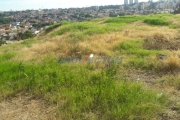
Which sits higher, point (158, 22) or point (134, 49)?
point (158, 22)

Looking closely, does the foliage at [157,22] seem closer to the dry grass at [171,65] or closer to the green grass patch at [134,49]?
the green grass patch at [134,49]

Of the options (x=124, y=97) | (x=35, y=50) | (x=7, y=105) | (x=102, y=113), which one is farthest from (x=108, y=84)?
(x=35, y=50)

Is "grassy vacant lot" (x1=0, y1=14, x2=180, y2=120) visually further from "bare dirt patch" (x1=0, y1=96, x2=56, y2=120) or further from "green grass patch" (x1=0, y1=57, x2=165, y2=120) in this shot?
"bare dirt patch" (x1=0, y1=96, x2=56, y2=120)

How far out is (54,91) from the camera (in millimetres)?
3678

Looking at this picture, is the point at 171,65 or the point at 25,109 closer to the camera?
the point at 25,109

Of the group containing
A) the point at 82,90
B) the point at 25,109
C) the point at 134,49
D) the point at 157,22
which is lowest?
the point at 25,109

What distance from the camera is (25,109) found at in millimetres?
3316

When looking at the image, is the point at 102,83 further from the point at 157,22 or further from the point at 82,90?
the point at 157,22

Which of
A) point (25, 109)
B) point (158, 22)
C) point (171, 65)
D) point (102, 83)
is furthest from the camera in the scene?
point (158, 22)

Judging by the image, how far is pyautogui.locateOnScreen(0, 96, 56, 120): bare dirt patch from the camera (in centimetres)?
307

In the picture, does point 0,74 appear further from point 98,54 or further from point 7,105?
point 98,54

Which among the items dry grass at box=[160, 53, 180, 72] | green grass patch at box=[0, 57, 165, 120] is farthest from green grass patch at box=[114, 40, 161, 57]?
green grass patch at box=[0, 57, 165, 120]

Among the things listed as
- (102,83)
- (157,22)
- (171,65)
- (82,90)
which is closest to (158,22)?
(157,22)

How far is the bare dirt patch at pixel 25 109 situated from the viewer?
3068mm
